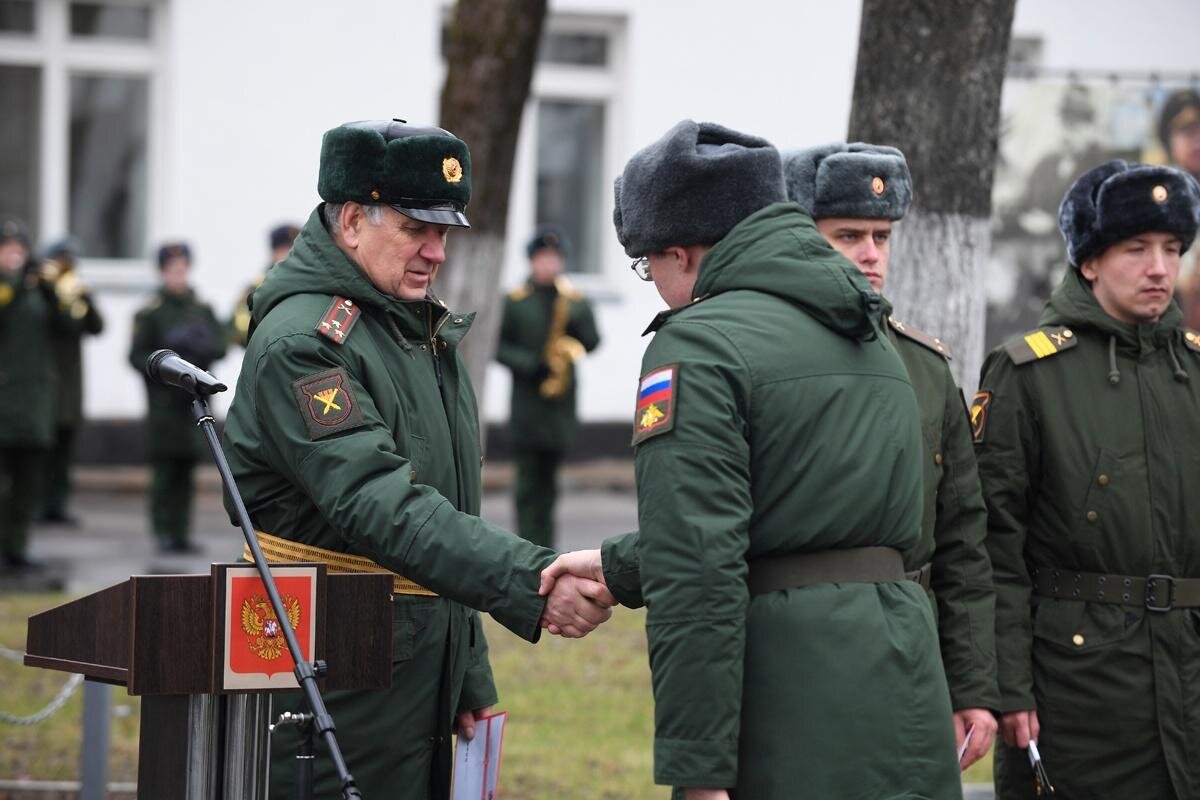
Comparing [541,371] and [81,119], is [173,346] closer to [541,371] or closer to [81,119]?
[541,371]

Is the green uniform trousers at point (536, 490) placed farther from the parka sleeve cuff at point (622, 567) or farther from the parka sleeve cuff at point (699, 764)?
the parka sleeve cuff at point (699, 764)

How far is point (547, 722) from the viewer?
27.1 ft

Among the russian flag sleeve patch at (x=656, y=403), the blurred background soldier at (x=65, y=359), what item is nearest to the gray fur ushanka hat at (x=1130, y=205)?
the russian flag sleeve patch at (x=656, y=403)

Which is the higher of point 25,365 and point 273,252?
point 273,252

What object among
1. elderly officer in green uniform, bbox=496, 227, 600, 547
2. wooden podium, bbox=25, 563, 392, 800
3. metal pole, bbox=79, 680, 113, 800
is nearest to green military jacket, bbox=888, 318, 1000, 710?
wooden podium, bbox=25, 563, 392, 800

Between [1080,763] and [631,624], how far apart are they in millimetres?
6135

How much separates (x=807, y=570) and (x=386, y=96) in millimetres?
13947

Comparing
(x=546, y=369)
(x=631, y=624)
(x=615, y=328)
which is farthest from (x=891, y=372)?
(x=615, y=328)

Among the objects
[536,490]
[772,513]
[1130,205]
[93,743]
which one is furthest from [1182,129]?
[772,513]

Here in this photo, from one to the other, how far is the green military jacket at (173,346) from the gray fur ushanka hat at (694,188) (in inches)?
359

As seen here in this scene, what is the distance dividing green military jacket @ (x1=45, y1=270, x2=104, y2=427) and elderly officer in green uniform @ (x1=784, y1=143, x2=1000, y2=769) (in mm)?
9288

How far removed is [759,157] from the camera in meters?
3.64

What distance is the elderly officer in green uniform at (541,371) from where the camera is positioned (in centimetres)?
1302

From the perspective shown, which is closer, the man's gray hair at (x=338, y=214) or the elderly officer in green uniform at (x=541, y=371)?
the man's gray hair at (x=338, y=214)
